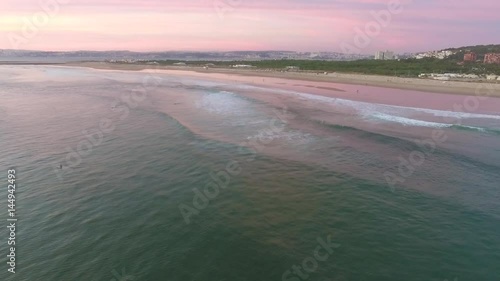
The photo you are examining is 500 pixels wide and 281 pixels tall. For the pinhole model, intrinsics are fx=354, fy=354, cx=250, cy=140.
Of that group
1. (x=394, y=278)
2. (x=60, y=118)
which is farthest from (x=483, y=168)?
(x=60, y=118)

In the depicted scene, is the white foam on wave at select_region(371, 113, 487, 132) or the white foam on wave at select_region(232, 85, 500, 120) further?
the white foam on wave at select_region(232, 85, 500, 120)

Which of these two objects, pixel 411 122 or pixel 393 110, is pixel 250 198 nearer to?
pixel 411 122

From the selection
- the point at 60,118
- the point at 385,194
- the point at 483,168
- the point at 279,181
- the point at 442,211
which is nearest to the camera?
the point at 442,211

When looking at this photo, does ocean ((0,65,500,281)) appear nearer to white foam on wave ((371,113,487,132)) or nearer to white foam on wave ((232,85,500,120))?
white foam on wave ((371,113,487,132))

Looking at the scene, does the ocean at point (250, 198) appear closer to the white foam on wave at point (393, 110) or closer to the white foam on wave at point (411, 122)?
the white foam on wave at point (411, 122)

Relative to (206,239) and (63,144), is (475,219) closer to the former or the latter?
(206,239)

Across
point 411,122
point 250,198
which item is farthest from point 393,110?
point 250,198

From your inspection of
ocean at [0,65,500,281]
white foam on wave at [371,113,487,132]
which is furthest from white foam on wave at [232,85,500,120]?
ocean at [0,65,500,281]

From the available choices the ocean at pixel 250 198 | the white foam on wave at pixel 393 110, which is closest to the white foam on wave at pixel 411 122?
the ocean at pixel 250 198

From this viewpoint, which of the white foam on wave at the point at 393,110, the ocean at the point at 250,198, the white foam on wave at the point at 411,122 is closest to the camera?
the ocean at the point at 250,198
